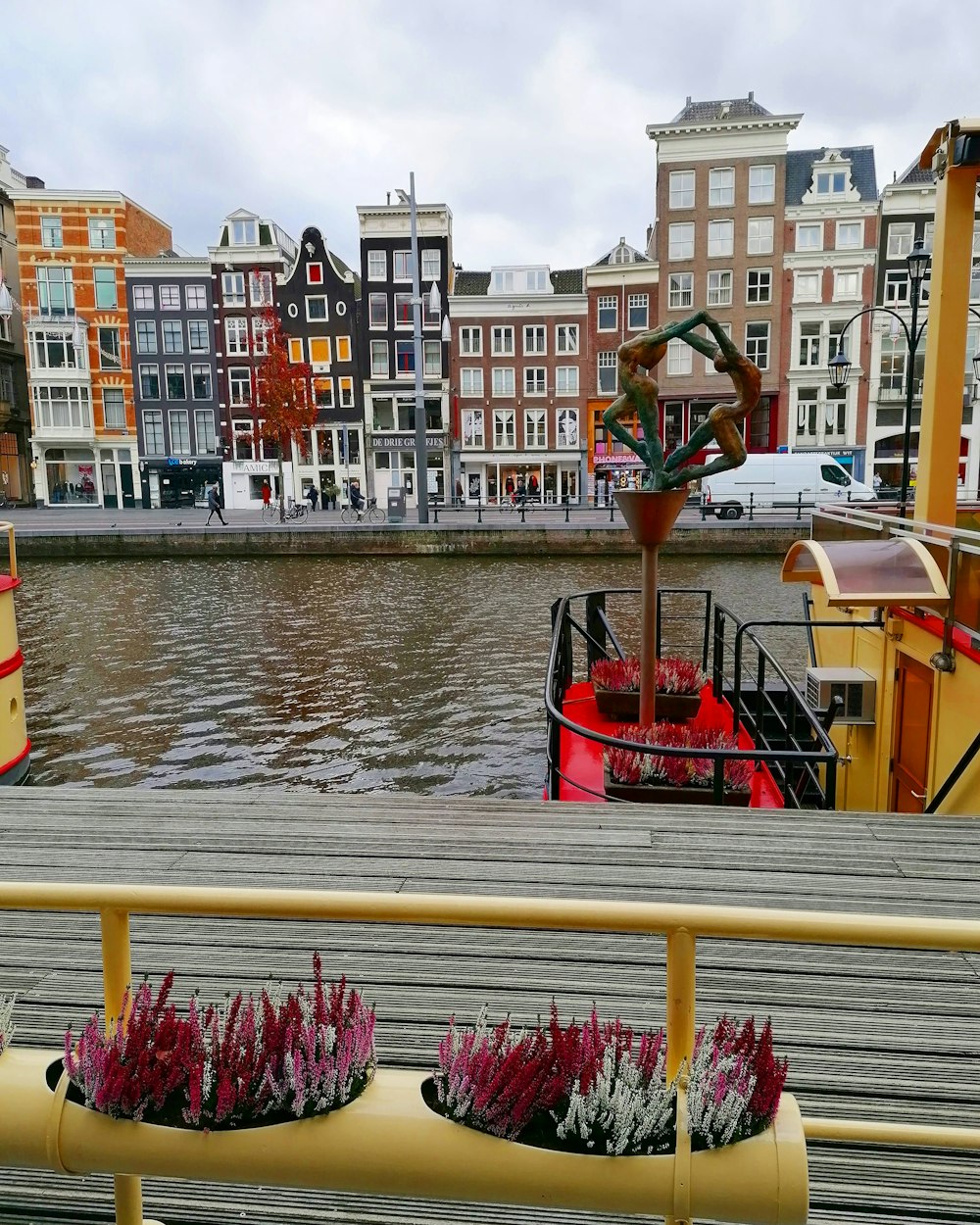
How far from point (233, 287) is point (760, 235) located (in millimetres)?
25853

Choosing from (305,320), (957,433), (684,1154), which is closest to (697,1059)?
(684,1154)

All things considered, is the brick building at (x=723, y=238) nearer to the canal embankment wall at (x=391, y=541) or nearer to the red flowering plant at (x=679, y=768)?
the canal embankment wall at (x=391, y=541)

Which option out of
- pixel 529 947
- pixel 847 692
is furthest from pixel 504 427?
pixel 529 947

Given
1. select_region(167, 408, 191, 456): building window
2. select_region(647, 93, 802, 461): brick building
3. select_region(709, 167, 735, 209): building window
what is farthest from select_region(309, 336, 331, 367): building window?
select_region(709, 167, 735, 209): building window

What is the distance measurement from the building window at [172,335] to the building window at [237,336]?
2528 mm

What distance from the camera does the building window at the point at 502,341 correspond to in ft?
148

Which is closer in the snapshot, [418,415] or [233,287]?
[418,415]

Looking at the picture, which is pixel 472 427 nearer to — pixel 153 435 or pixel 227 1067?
pixel 153 435

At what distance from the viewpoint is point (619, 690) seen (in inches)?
301

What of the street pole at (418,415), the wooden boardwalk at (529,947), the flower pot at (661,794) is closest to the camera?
the wooden boardwalk at (529,947)

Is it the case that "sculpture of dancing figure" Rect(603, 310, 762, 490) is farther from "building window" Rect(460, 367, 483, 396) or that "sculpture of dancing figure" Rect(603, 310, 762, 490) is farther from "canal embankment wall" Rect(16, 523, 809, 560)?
"building window" Rect(460, 367, 483, 396)

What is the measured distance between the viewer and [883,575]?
635cm

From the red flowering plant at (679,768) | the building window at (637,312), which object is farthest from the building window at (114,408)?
the red flowering plant at (679,768)

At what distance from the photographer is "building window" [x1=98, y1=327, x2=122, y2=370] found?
48562 millimetres
